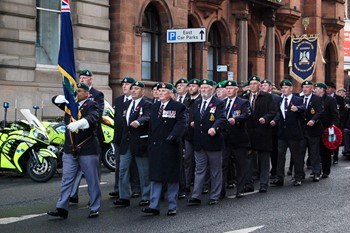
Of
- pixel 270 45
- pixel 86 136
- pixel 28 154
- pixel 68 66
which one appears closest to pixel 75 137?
pixel 86 136

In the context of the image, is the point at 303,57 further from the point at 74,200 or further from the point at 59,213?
the point at 59,213

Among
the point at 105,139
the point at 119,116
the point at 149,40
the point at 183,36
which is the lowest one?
the point at 105,139

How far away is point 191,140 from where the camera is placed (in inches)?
482

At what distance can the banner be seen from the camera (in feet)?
93.1

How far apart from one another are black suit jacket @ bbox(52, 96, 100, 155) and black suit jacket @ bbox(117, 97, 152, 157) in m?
1.11

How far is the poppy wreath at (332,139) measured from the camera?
1449 cm

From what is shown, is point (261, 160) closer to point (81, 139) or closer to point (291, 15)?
point (81, 139)

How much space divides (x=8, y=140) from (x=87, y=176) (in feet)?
15.9

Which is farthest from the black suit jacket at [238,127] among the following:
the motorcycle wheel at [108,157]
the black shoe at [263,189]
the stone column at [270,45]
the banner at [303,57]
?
the stone column at [270,45]

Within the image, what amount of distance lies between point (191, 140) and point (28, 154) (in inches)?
150

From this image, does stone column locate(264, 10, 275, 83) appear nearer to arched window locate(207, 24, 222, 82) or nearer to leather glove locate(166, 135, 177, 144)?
arched window locate(207, 24, 222, 82)

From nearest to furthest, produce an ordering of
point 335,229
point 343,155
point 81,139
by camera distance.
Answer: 1. point 335,229
2. point 81,139
3. point 343,155

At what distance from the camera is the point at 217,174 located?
1116 centimetres

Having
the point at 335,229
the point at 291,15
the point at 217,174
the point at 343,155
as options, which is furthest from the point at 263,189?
the point at 291,15
